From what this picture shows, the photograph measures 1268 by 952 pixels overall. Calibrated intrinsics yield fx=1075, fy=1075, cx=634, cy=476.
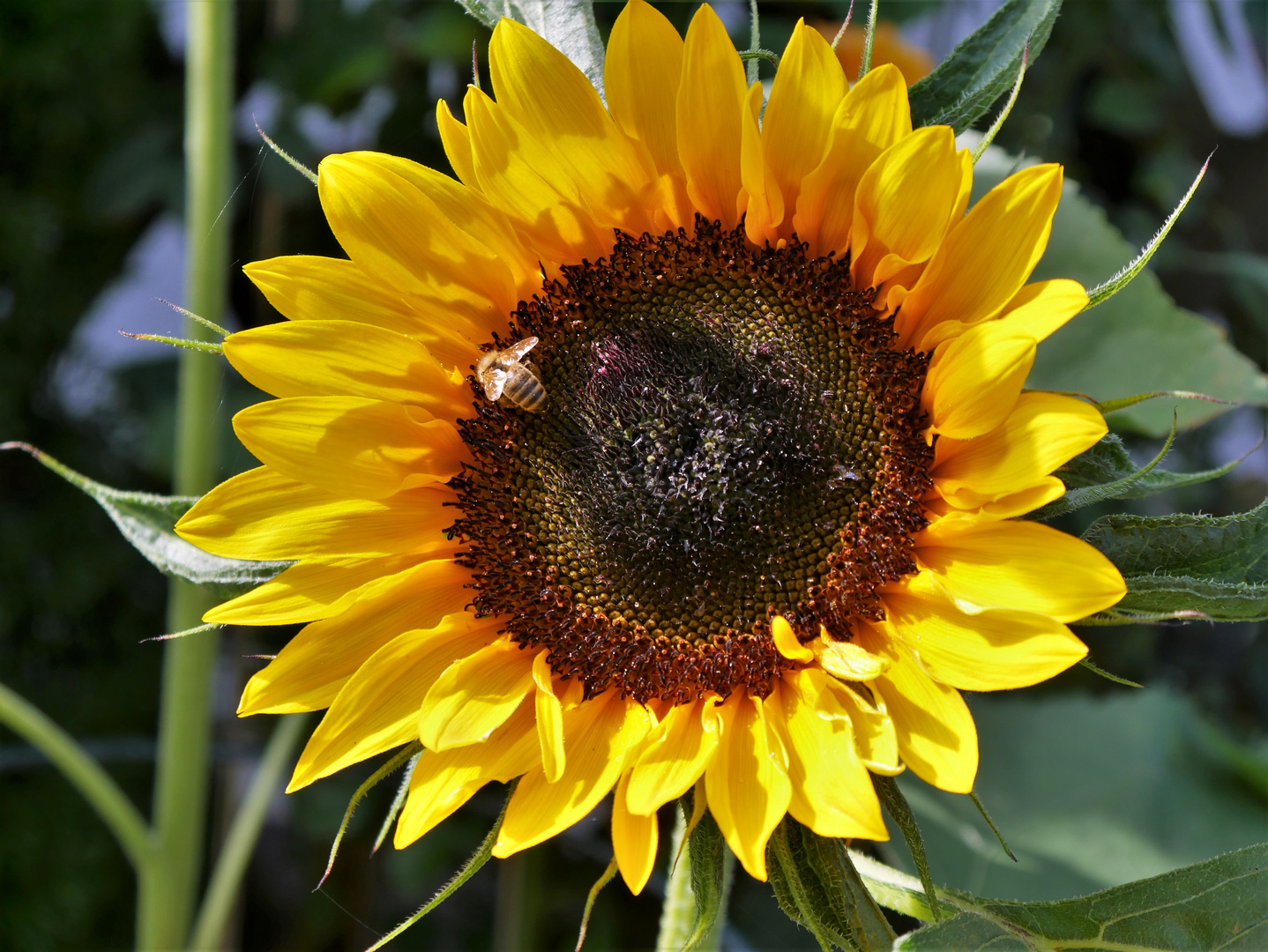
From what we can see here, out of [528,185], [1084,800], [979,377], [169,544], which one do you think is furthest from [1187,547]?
[1084,800]

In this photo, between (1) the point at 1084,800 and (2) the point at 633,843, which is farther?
(1) the point at 1084,800

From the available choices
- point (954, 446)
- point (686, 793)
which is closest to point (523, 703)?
point (686, 793)

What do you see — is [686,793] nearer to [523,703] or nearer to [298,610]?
[523,703]

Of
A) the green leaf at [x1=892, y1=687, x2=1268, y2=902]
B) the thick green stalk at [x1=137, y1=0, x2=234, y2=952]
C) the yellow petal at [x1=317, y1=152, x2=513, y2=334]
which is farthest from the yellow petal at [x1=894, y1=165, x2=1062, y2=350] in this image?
the thick green stalk at [x1=137, y1=0, x2=234, y2=952]

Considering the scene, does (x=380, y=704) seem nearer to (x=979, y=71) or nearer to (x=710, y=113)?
(x=710, y=113)

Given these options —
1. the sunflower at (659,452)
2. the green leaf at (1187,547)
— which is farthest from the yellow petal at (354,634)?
the green leaf at (1187,547)

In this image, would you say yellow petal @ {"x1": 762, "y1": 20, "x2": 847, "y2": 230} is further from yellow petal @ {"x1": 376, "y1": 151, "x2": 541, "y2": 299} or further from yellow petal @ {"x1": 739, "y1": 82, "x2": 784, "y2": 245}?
yellow petal @ {"x1": 376, "y1": 151, "x2": 541, "y2": 299}
